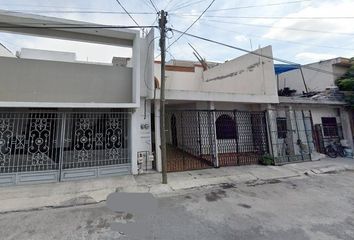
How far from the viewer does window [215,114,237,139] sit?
9992 mm

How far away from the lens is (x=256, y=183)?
679cm

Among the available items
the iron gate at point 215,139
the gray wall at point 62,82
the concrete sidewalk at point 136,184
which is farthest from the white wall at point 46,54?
the concrete sidewalk at point 136,184

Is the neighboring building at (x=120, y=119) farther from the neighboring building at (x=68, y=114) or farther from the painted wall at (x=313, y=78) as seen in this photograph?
the painted wall at (x=313, y=78)

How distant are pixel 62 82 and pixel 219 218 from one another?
22.3 feet

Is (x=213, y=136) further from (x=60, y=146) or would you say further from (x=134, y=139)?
(x=60, y=146)

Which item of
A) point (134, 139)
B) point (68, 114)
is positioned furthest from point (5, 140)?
point (134, 139)

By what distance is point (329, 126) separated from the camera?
40.0ft

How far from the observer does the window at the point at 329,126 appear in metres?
12.0

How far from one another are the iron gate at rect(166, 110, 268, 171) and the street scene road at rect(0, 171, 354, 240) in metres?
3.00

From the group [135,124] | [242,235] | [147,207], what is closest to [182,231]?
[242,235]

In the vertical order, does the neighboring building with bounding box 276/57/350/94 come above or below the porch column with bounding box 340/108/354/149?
above

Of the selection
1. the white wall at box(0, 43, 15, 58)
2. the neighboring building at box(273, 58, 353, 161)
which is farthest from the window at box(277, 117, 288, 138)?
the white wall at box(0, 43, 15, 58)

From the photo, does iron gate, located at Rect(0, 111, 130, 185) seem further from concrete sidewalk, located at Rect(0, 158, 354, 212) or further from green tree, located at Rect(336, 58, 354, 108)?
green tree, located at Rect(336, 58, 354, 108)

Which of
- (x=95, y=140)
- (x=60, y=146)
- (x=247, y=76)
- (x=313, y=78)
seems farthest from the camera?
(x=313, y=78)
